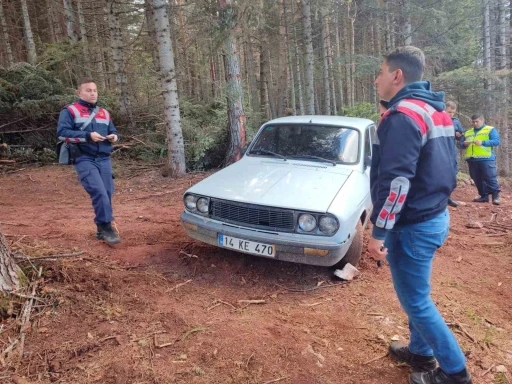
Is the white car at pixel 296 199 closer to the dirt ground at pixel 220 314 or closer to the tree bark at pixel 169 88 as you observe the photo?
the dirt ground at pixel 220 314

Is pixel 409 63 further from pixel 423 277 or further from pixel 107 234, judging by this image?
pixel 107 234

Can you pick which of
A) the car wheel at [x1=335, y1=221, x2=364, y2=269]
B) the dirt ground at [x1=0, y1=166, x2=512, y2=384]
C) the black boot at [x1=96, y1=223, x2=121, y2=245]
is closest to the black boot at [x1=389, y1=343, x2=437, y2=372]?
the dirt ground at [x1=0, y1=166, x2=512, y2=384]

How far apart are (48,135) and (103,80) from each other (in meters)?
5.35

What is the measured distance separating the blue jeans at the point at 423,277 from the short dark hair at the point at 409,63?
882mm

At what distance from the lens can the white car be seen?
3512mm

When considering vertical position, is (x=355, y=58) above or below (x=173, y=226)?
above

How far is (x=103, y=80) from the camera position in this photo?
14836mm

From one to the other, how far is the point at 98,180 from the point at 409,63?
11.9 feet

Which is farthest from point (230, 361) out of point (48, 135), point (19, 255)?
point (48, 135)

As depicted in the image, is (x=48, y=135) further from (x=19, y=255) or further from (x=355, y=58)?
(x=355, y=58)

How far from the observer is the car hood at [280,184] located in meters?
3.62

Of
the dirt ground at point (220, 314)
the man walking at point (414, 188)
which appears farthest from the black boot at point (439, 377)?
the dirt ground at point (220, 314)

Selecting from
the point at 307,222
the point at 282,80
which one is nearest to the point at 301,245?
the point at 307,222

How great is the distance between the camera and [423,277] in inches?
87.8
